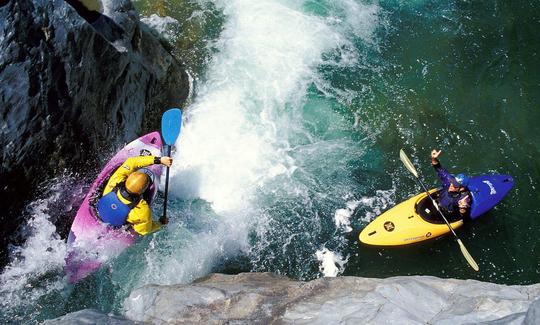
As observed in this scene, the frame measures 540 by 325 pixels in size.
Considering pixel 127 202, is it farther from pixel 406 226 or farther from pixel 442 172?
pixel 442 172

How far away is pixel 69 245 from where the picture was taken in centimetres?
630

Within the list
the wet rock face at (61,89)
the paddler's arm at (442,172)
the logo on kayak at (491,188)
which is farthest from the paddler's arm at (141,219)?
the logo on kayak at (491,188)

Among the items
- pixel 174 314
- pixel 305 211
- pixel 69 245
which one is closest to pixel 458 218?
pixel 305 211

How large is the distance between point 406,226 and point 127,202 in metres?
3.98

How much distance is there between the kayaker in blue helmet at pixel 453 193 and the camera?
7.20 m

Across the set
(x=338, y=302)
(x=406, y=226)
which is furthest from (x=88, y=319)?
(x=406, y=226)

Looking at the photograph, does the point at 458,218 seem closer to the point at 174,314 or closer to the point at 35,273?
the point at 174,314

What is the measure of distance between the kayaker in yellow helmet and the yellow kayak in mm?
3117

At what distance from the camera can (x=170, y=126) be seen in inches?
301

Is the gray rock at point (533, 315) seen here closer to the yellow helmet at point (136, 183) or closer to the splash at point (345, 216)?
the splash at point (345, 216)

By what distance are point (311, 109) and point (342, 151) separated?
111cm

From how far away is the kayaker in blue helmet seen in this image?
23.6 ft

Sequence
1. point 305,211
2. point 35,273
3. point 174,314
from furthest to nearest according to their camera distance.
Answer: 1. point 305,211
2. point 35,273
3. point 174,314

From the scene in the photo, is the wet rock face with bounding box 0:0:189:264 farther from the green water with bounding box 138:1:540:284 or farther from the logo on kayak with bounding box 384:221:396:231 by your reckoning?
the logo on kayak with bounding box 384:221:396:231
